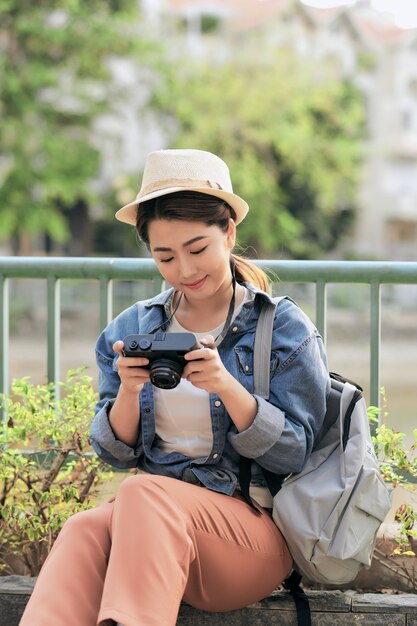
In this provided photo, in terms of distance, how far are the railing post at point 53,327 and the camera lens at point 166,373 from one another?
1.24 metres

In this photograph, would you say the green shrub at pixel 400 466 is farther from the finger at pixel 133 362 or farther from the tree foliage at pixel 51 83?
the tree foliage at pixel 51 83

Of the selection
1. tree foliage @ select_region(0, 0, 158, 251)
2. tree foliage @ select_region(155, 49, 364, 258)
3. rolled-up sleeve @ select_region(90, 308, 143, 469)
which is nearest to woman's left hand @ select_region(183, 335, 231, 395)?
rolled-up sleeve @ select_region(90, 308, 143, 469)

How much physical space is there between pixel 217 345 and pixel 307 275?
794 mm

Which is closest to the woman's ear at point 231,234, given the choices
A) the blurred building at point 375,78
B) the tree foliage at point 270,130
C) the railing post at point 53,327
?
the railing post at point 53,327

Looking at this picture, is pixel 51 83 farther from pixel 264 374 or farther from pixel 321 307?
pixel 264 374

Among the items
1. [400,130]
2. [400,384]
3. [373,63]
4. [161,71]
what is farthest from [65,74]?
[400,130]

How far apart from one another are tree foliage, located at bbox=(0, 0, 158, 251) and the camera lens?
20.3 meters

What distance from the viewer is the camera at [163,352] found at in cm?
240

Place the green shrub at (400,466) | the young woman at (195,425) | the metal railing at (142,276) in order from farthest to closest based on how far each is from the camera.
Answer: the metal railing at (142,276) → the green shrub at (400,466) → the young woman at (195,425)

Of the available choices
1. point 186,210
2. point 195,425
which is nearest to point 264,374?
point 195,425

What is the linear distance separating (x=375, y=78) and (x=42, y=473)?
125 ft

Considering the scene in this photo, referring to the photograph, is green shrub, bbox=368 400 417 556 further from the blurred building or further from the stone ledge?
the blurred building

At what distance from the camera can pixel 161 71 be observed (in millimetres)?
23859

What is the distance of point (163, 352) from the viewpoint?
2.42 metres
